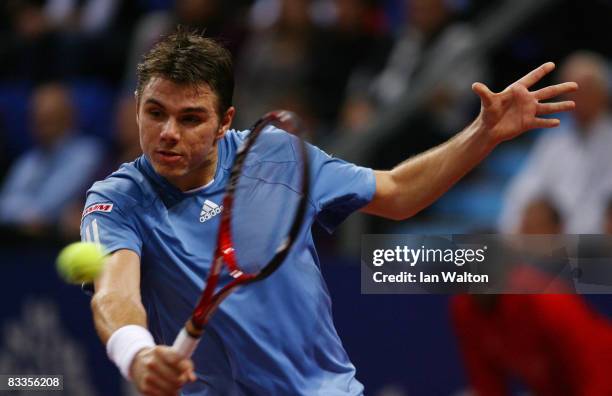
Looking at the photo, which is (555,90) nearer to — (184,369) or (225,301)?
(225,301)

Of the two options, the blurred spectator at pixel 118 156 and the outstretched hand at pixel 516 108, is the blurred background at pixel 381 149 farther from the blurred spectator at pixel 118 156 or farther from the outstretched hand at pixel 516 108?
the outstretched hand at pixel 516 108

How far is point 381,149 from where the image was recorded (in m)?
7.37

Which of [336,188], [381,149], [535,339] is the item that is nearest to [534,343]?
[535,339]

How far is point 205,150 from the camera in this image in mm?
3646

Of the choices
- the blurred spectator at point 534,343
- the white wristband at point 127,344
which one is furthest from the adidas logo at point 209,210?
the blurred spectator at point 534,343

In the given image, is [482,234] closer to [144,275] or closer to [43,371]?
[144,275]

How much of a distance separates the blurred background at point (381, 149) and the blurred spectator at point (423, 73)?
0.4 inches

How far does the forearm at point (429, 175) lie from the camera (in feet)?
12.7

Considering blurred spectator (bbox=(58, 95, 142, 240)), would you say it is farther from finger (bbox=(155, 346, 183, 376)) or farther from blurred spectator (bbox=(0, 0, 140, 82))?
finger (bbox=(155, 346, 183, 376))

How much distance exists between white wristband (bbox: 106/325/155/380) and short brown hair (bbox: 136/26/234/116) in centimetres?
81

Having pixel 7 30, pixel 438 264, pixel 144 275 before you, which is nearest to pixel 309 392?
pixel 144 275

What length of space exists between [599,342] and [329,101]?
3019 mm

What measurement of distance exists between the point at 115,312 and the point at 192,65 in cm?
82

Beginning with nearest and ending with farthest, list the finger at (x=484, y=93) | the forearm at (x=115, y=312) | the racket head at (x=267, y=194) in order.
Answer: the forearm at (x=115, y=312)
the racket head at (x=267, y=194)
the finger at (x=484, y=93)
